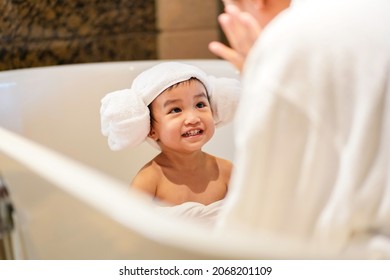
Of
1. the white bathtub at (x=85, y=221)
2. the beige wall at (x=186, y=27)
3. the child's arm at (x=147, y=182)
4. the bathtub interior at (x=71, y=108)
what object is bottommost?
the white bathtub at (x=85, y=221)

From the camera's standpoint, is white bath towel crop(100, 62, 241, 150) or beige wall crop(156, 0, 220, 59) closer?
white bath towel crop(100, 62, 241, 150)

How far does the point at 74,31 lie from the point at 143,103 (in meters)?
0.97

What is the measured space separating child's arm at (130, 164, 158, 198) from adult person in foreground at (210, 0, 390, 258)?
71 centimetres

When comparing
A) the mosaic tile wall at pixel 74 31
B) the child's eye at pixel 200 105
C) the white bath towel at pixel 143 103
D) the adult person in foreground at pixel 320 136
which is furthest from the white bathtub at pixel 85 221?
the mosaic tile wall at pixel 74 31

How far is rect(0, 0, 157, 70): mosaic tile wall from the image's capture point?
6.61ft

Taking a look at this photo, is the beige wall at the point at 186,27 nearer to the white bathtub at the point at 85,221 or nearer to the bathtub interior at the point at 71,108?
the bathtub interior at the point at 71,108

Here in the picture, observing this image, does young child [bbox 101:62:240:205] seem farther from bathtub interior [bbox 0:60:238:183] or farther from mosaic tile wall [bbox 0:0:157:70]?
mosaic tile wall [bbox 0:0:157:70]

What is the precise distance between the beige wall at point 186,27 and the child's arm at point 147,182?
1.08m

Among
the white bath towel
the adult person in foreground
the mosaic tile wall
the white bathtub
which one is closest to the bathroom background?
the mosaic tile wall

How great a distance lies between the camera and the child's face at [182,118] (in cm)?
130

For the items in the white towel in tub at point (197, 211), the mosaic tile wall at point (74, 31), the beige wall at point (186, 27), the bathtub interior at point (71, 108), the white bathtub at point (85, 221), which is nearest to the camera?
the white bathtub at point (85, 221)

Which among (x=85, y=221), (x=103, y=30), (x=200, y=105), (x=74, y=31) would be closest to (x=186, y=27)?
(x=103, y=30)
